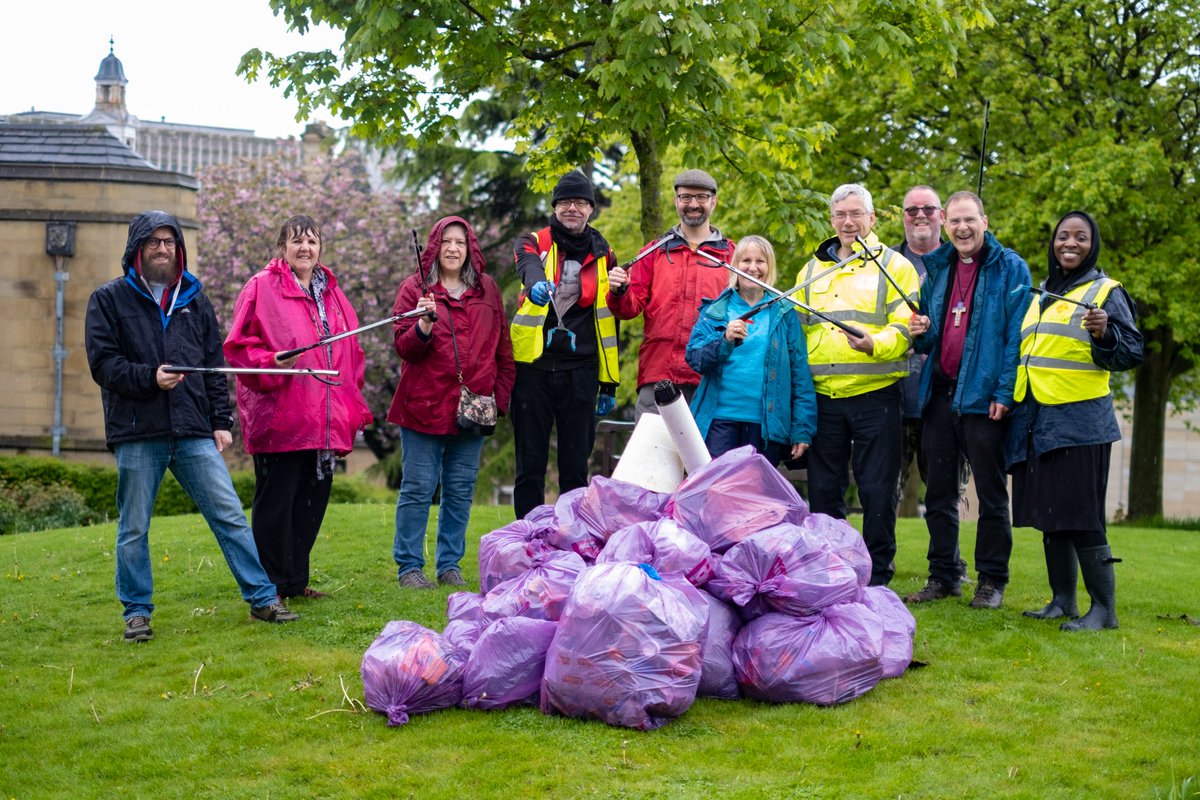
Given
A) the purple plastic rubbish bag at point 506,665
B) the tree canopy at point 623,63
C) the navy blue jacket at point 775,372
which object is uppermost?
the tree canopy at point 623,63

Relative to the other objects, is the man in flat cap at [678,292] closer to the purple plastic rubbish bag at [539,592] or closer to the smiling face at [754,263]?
the smiling face at [754,263]

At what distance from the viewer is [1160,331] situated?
18.5 m

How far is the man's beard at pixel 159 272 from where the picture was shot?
6.81 m

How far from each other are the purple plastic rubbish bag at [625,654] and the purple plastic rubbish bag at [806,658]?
384 millimetres

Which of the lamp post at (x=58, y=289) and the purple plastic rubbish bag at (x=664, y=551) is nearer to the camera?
the purple plastic rubbish bag at (x=664, y=551)

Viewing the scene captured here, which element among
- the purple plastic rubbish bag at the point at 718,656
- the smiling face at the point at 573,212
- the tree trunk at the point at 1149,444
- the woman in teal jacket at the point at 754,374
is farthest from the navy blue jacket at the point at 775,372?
the tree trunk at the point at 1149,444

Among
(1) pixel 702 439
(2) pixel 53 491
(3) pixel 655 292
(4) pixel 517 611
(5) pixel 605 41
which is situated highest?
(5) pixel 605 41

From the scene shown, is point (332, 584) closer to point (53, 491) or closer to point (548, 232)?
point (548, 232)

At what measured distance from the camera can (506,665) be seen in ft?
17.7

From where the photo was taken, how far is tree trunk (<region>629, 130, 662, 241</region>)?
391 inches

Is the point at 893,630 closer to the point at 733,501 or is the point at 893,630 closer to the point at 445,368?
the point at 733,501

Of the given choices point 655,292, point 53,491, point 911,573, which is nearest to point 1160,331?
point 911,573

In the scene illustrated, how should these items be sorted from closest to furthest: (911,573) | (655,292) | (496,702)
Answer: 1. (496,702)
2. (655,292)
3. (911,573)

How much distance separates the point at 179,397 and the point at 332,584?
6.29 feet
